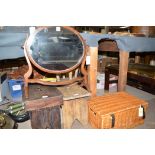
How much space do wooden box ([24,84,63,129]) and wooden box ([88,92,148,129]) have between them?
425 millimetres

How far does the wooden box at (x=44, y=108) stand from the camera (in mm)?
1754

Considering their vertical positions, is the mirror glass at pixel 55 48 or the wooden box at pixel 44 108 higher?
the mirror glass at pixel 55 48

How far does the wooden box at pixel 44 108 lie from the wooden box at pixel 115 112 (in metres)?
0.43

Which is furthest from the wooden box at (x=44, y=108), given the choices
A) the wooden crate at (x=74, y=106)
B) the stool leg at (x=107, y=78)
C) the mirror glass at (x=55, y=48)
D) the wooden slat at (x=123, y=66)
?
the stool leg at (x=107, y=78)

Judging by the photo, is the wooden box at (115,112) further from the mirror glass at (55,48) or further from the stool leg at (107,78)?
the stool leg at (107,78)

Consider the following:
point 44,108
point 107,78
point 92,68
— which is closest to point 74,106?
point 44,108

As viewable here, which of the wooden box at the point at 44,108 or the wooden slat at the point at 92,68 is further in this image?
the wooden slat at the point at 92,68

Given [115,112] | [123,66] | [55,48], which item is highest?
[55,48]

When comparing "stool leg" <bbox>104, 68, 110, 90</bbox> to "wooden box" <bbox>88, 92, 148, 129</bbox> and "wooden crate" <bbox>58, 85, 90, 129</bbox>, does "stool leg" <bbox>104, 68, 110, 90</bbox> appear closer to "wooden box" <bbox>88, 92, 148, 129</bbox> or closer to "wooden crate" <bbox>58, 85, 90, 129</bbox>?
"wooden box" <bbox>88, 92, 148, 129</bbox>

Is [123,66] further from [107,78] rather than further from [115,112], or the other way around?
[107,78]

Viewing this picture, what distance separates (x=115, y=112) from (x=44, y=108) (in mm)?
788

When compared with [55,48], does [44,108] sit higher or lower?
lower

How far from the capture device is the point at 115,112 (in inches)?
74.8
